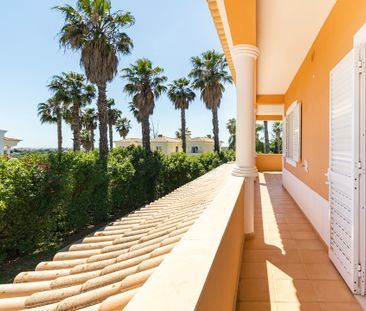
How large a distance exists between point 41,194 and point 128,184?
5783mm

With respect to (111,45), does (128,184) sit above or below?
below

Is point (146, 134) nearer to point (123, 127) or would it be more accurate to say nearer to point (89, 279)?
point (89, 279)

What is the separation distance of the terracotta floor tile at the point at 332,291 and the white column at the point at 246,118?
4.49 ft

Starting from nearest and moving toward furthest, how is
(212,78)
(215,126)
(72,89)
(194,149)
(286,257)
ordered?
(286,257), (212,78), (215,126), (72,89), (194,149)

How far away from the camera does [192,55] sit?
22609 millimetres

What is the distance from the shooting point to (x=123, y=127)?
143 ft

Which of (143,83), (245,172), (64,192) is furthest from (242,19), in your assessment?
(143,83)

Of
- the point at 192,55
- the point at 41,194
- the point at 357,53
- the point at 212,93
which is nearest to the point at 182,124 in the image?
the point at 212,93

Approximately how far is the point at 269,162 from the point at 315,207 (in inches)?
441

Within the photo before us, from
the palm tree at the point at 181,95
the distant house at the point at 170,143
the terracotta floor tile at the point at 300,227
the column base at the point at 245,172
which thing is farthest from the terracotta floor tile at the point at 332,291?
the distant house at the point at 170,143

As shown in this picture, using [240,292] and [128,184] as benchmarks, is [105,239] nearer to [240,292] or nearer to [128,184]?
[240,292]

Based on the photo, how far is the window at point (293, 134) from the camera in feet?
21.4

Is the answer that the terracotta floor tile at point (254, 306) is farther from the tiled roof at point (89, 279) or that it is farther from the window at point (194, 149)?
the window at point (194, 149)

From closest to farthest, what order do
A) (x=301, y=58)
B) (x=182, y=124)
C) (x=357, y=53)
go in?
(x=357, y=53) < (x=301, y=58) < (x=182, y=124)
